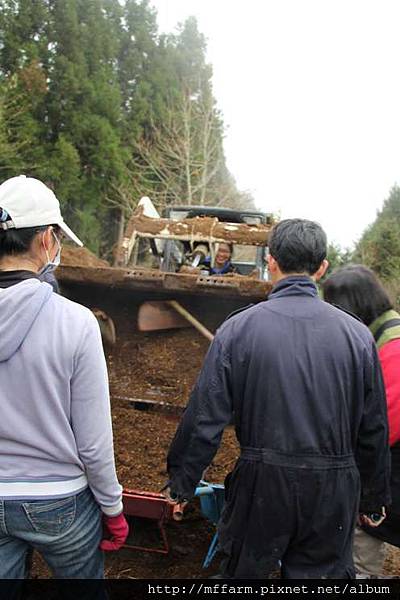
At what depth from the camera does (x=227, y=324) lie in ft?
5.85

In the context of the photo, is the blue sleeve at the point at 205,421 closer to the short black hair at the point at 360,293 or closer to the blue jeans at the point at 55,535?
the blue jeans at the point at 55,535

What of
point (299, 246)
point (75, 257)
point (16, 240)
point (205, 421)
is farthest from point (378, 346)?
point (75, 257)

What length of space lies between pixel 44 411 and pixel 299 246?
1.00 m

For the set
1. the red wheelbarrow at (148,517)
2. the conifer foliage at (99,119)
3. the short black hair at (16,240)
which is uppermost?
the conifer foliage at (99,119)

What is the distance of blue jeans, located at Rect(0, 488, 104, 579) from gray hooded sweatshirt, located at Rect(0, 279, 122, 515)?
1.5 inches

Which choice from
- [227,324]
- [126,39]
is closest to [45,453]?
[227,324]

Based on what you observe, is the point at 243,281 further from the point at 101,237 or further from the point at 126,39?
the point at 126,39

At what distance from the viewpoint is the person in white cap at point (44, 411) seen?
4.63 feet

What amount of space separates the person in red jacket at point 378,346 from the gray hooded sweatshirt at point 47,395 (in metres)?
1.17

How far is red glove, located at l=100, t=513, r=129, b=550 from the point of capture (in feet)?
5.27

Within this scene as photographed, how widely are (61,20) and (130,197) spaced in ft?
25.0

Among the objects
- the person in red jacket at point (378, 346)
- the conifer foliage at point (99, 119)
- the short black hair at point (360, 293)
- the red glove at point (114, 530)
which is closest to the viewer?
the red glove at point (114, 530)

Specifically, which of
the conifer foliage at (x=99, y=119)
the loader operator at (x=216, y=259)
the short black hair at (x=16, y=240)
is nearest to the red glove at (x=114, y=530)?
the short black hair at (x=16, y=240)

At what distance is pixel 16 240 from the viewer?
151 centimetres
